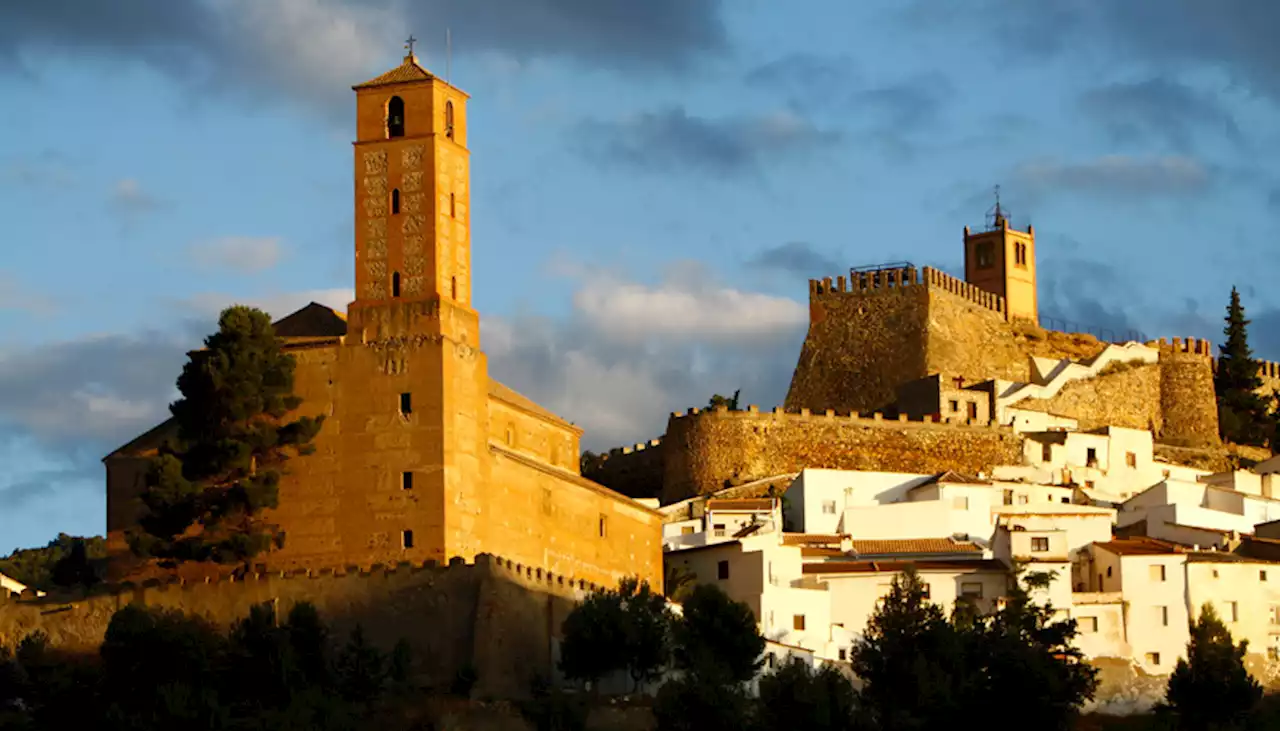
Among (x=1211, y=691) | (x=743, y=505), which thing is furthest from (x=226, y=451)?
(x=1211, y=691)

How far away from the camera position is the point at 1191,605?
64875 mm

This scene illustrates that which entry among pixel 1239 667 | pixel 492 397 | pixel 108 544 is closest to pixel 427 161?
pixel 492 397

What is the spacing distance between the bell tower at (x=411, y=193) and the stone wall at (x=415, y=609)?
647 centimetres

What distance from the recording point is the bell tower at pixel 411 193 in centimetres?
5681

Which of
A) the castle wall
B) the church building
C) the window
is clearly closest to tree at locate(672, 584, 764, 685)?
the church building

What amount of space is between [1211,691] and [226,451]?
21920mm

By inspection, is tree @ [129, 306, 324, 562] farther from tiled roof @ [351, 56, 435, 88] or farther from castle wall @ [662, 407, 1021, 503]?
castle wall @ [662, 407, 1021, 503]

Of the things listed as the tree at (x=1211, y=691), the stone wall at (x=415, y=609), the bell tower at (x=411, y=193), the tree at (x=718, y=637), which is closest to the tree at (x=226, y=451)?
the stone wall at (x=415, y=609)

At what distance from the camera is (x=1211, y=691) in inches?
2267

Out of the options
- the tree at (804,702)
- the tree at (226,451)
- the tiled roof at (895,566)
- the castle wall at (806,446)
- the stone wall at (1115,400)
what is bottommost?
the tree at (804,702)

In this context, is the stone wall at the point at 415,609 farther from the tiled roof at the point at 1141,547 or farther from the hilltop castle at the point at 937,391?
the hilltop castle at the point at 937,391

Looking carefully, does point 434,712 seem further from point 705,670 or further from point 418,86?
point 418,86

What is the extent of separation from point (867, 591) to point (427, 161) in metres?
15.9

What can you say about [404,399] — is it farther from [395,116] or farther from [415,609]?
[395,116]
